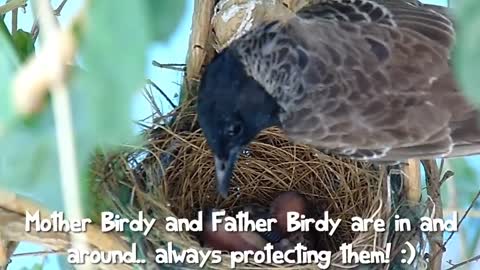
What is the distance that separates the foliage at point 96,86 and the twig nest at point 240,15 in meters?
0.70

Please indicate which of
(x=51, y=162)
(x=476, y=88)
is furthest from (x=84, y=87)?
(x=476, y=88)

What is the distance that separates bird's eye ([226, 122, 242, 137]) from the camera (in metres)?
1.00

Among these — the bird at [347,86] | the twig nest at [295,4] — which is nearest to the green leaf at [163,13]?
the bird at [347,86]

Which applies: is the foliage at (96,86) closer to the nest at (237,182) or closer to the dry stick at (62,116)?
the dry stick at (62,116)

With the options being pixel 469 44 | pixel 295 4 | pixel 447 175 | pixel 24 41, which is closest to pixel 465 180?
pixel 447 175

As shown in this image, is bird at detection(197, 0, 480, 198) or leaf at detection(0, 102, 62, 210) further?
bird at detection(197, 0, 480, 198)

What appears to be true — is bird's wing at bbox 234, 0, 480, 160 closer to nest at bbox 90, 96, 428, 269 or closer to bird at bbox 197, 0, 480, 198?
bird at bbox 197, 0, 480, 198

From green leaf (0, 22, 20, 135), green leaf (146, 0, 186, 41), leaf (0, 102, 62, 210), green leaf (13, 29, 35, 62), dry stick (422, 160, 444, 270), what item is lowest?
dry stick (422, 160, 444, 270)

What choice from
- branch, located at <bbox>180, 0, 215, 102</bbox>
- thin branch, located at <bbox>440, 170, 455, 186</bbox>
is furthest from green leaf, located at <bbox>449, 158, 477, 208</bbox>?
branch, located at <bbox>180, 0, 215, 102</bbox>

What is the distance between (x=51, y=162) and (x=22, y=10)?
0.74 metres

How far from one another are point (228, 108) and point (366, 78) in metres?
0.19

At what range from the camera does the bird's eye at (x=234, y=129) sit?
100cm

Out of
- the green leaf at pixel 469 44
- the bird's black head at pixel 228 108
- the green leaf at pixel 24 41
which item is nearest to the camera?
the green leaf at pixel 469 44

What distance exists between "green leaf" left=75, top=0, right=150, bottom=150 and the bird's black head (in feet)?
2.20
